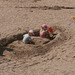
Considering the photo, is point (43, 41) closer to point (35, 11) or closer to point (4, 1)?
point (35, 11)

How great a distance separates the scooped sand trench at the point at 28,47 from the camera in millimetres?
5682

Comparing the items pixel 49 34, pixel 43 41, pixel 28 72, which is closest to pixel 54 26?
pixel 49 34

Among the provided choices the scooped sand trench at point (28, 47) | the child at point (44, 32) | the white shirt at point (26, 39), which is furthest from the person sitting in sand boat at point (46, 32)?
the white shirt at point (26, 39)

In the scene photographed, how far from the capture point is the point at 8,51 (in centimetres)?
582

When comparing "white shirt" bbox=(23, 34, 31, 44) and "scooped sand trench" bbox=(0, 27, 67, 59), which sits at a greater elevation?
"white shirt" bbox=(23, 34, 31, 44)

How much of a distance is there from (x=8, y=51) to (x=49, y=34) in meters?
1.76

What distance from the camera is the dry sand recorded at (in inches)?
192

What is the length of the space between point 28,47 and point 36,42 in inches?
20.3

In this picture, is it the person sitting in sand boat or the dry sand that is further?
the person sitting in sand boat

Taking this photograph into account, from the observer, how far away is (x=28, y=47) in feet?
19.9

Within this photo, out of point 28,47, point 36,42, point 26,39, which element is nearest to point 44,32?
point 36,42

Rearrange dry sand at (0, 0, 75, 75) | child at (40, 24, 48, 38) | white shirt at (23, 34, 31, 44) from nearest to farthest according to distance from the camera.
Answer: dry sand at (0, 0, 75, 75)
white shirt at (23, 34, 31, 44)
child at (40, 24, 48, 38)

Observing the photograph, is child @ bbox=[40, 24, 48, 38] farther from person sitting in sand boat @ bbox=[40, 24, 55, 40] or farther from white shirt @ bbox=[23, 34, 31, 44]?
white shirt @ bbox=[23, 34, 31, 44]

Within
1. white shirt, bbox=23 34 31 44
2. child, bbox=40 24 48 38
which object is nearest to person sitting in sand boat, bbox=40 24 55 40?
child, bbox=40 24 48 38
